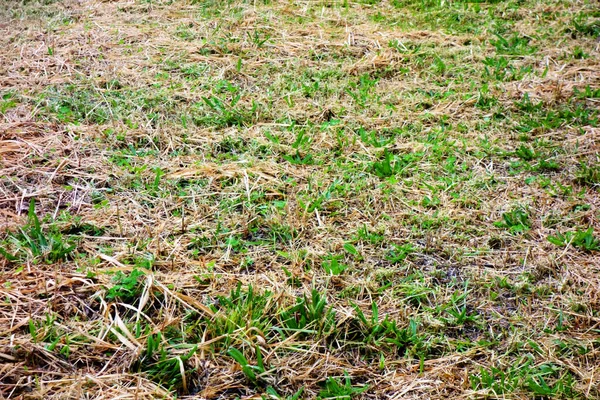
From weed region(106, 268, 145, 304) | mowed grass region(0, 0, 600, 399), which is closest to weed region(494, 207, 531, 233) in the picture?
mowed grass region(0, 0, 600, 399)

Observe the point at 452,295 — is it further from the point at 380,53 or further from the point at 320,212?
the point at 380,53

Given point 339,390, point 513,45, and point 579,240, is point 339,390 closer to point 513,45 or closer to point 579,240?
point 579,240

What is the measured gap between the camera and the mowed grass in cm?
162

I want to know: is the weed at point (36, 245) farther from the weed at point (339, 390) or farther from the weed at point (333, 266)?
the weed at point (339, 390)

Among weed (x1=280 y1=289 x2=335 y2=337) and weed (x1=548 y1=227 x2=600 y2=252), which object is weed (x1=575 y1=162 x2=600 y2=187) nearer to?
weed (x1=548 y1=227 x2=600 y2=252)

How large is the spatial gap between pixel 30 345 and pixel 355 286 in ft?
3.24

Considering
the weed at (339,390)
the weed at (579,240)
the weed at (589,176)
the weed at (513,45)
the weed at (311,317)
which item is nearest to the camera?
the weed at (339,390)

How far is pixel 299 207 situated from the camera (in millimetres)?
2205

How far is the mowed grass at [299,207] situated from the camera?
1625 mm

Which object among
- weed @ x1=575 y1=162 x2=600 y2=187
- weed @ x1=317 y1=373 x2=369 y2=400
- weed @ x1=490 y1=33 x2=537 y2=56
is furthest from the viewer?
weed @ x1=490 y1=33 x2=537 y2=56

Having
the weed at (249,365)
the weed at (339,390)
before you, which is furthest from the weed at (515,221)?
the weed at (249,365)

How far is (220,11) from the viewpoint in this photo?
3.76m

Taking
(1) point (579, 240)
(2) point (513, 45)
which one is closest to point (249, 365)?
(1) point (579, 240)

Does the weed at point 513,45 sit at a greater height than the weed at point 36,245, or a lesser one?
greater
